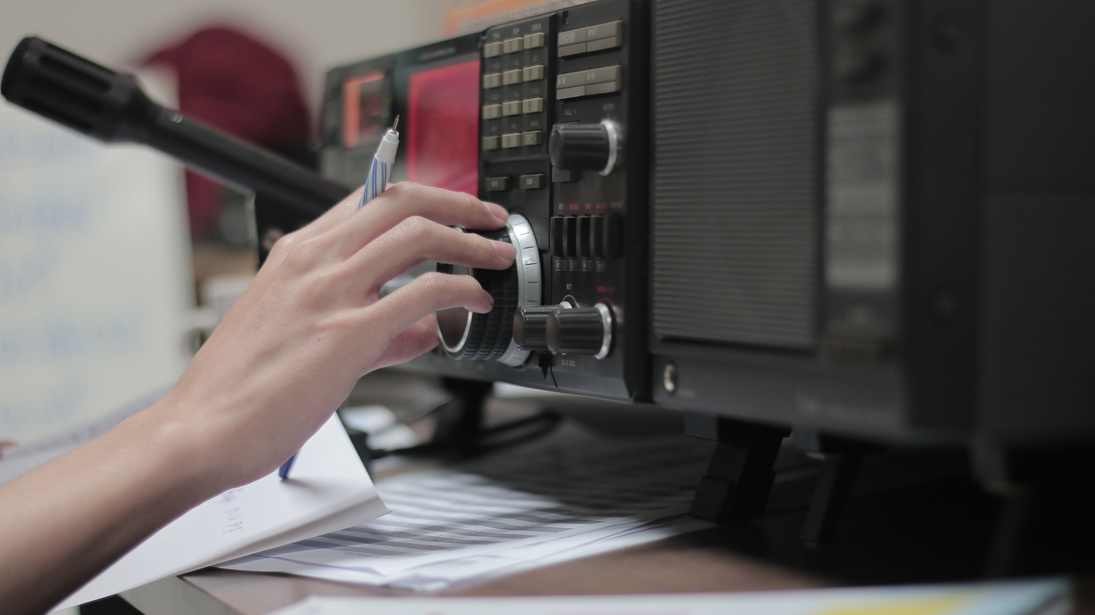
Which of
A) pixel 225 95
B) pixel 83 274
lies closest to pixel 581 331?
pixel 83 274

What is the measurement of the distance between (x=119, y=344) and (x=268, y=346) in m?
0.87

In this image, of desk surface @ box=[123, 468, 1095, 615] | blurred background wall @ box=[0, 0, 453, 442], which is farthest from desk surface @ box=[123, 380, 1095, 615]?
blurred background wall @ box=[0, 0, 453, 442]

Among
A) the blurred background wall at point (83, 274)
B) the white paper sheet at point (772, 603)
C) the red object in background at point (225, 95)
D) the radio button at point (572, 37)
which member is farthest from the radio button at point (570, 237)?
the red object in background at point (225, 95)

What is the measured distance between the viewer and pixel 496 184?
22.6 inches

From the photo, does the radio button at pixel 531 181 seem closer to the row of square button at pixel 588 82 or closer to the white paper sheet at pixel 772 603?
the row of square button at pixel 588 82

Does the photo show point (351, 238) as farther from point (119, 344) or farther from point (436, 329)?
point (119, 344)

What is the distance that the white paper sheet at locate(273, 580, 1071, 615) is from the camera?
0.34m

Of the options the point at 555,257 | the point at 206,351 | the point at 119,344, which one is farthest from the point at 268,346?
the point at 119,344

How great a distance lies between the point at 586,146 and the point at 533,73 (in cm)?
10

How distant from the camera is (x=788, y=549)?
45 cm

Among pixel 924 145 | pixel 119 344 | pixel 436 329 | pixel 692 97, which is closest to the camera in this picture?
pixel 924 145

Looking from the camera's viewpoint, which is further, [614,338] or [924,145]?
[614,338]

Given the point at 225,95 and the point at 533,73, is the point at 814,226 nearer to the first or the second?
the point at 533,73

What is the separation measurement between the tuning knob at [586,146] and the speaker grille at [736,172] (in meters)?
0.03
